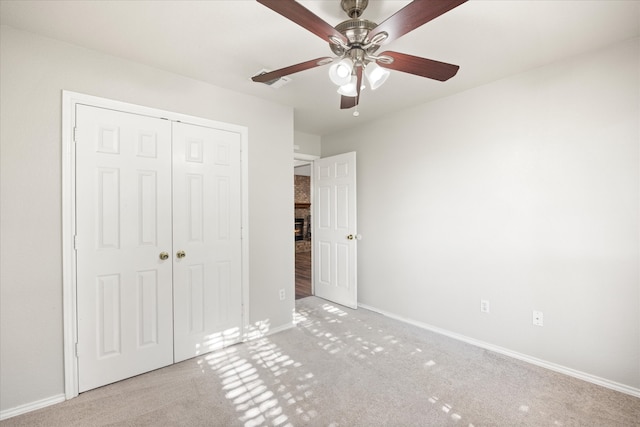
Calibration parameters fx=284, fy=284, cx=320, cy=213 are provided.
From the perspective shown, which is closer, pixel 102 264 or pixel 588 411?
pixel 588 411

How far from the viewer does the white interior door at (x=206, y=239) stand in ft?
8.17

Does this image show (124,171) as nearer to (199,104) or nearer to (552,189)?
(199,104)

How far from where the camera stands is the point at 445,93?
9.50 ft

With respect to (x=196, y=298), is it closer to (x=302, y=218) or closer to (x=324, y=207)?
(x=324, y=207)

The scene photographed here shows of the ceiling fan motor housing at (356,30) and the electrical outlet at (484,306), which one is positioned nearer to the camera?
the ceiling fan motor housing at (356,30)

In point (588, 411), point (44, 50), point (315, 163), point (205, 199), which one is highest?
point (44, 50)

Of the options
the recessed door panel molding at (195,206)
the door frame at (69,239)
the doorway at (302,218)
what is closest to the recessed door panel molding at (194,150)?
the recessed door panel molding at (195,206)

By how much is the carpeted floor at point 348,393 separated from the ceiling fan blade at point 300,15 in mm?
2177

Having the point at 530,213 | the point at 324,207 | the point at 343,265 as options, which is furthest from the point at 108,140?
the point at 530,213

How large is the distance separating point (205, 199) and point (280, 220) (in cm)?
84

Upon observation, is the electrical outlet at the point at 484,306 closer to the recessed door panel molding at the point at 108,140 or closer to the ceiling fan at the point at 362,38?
the ceiling fan at the point at 362,38

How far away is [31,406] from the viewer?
1.86 meters

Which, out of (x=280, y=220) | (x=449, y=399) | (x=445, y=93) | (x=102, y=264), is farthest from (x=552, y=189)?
(x=102, y=264)

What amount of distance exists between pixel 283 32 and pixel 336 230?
264 centimetres
